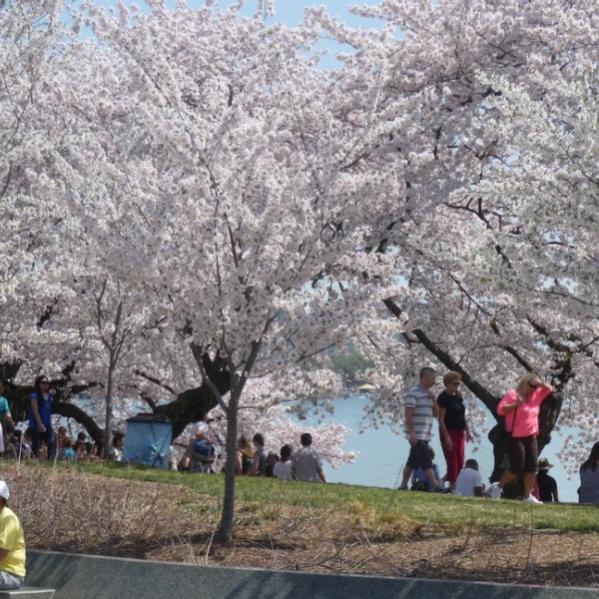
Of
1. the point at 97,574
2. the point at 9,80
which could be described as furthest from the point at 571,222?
the point at 9,80

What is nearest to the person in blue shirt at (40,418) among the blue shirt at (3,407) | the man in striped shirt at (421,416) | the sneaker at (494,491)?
the blue shirt at (3,407)

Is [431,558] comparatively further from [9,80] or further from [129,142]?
[129,142]

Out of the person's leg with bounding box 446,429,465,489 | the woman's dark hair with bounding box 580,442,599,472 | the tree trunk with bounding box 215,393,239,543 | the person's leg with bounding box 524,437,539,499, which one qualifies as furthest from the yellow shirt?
the woman's dark hair with bounding box 580,442,599,472

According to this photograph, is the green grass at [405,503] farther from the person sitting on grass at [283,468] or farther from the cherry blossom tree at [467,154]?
the person sitting on grass at [283,468]

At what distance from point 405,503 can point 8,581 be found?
169 inches

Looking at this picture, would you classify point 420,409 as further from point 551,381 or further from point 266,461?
point 551,381

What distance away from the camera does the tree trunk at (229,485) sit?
970 centimetres

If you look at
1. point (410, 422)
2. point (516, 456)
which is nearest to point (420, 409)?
point (410, 422)

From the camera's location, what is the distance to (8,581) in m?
8.43

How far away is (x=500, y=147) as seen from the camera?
19016 mm

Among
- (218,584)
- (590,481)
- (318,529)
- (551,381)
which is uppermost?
(551,381)

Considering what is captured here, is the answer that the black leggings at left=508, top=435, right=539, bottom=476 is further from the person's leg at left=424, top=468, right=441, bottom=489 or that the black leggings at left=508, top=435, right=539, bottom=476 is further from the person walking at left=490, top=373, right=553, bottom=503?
the person's leg at left=424, top=468, right=441, bottom=489

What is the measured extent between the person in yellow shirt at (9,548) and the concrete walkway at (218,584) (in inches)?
25.4

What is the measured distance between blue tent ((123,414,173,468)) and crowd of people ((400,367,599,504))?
3833 mm
